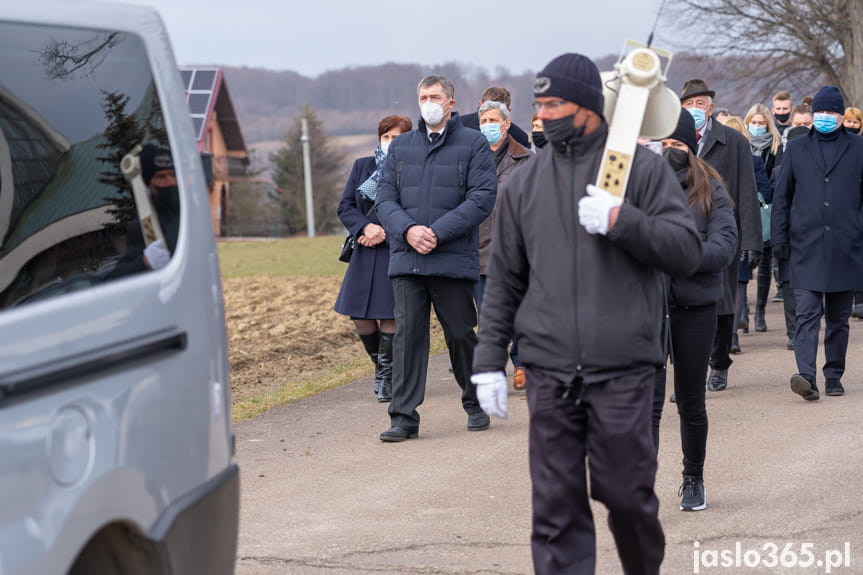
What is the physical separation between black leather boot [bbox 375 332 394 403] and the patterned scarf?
1.11m

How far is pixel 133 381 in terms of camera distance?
293 cm

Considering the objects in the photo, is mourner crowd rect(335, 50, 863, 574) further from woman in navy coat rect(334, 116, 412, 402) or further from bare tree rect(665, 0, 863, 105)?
bare tree rect(665, 0, 863, 105)

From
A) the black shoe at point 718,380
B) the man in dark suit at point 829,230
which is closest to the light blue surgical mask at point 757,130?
the man in dark suit at point 829,230

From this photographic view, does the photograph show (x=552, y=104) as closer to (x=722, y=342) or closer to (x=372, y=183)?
(x=372, y=183)

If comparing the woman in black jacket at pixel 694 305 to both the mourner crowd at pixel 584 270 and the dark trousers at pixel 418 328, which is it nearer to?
the mourner crowd at pixel 584 270

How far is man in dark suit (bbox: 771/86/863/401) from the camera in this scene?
8.23 m

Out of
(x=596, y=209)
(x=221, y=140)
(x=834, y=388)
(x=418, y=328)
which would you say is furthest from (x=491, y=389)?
(x=221, y=140)

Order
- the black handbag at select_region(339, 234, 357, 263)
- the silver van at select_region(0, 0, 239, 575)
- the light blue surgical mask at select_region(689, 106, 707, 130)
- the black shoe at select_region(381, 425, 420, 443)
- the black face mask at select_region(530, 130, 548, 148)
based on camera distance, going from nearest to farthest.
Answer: the silver van at select_region(0, 0, 239, 575)
the black shoe at select_region(381, 425, 420, 443)
the light blue surgical mask at select_region(689, 106, 707, 130)
the black handbag at select_region(339, 234, 357, 263)
the black face mask at select_region(530, 130, 548, 148)

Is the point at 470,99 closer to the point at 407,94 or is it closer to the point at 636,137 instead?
the point at 407,94

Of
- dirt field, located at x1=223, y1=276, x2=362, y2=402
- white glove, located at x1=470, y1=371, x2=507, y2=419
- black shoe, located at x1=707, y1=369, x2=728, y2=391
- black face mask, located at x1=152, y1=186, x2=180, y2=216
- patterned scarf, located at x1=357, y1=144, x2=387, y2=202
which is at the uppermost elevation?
black face mask, located at x1=152, y1=186, x2=180, y2=216

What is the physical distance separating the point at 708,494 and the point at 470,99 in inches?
277

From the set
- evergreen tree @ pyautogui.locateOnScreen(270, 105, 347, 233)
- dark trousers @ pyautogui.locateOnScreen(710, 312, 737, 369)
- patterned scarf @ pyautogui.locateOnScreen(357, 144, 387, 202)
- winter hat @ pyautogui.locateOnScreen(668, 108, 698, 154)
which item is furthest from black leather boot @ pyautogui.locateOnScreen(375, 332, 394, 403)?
evergreen tree @ pyautogui.locateOnScreen(270, 105, 347, 233)

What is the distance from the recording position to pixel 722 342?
848cm

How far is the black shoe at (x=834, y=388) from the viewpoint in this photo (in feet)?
27.3
